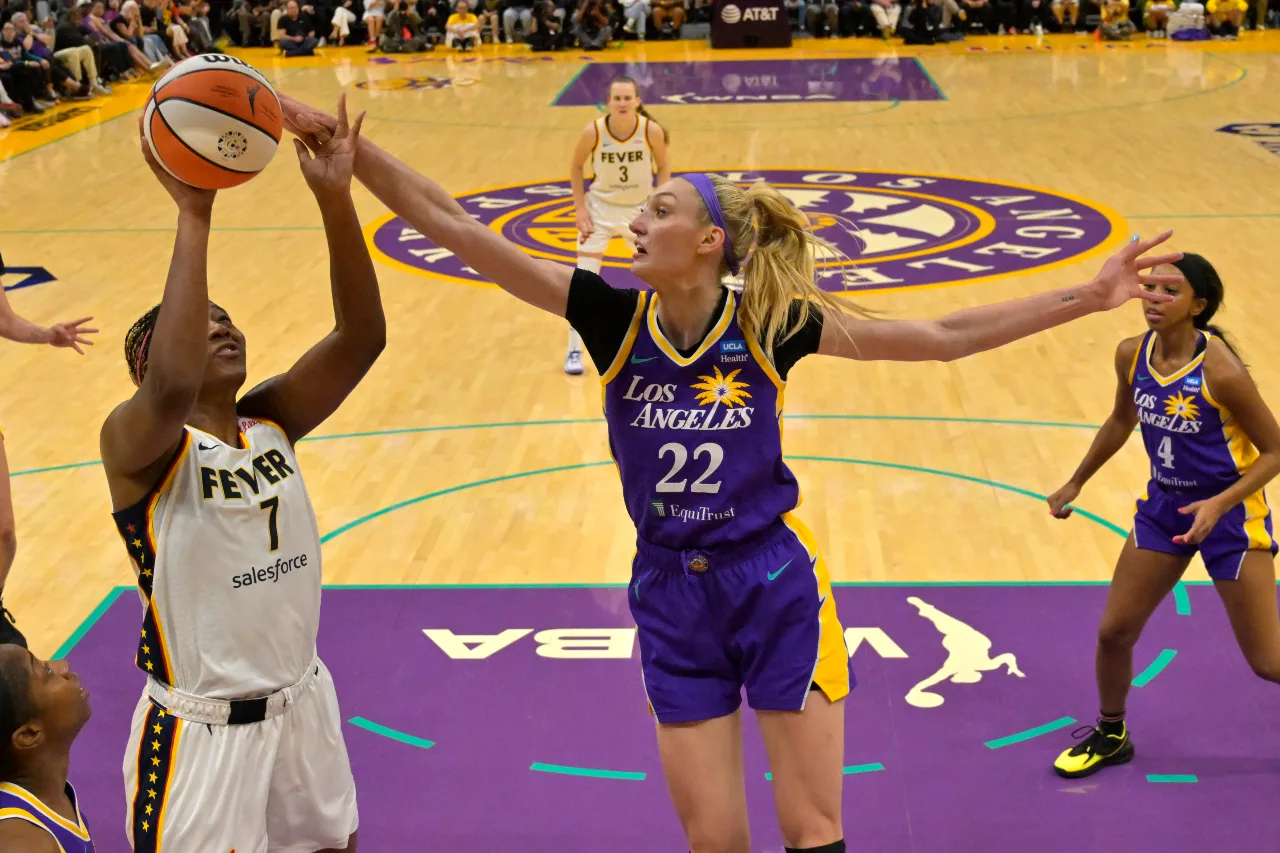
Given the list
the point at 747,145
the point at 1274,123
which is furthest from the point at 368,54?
the point at 1274,123

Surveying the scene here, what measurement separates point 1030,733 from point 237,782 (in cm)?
315

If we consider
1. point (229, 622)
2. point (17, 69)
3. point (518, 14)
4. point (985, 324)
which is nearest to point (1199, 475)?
point (985, 324)

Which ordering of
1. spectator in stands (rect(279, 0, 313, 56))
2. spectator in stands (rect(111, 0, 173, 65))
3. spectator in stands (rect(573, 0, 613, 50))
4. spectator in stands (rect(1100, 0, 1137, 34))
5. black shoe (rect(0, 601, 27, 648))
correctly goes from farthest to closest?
1. spectator in stands (rect(573, 0, 613, 50))
2. spectator in stands (rect(279, 0, 313, 56))
3. spectator in stands (rect(1100, 0, 1137, 34))
4. spectator in stands (rect(111, 0, 173, 65))
5. black shoe (rect(0, 601, 27, 648))

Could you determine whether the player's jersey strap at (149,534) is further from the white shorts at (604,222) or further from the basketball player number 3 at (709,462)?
the white shorts at (604,222)

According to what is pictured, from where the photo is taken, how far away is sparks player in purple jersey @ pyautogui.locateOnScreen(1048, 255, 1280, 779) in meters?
4.89

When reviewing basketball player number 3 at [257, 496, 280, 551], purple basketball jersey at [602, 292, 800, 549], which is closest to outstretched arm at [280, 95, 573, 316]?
purple basketball jersey at [602, 292, 800, 549]

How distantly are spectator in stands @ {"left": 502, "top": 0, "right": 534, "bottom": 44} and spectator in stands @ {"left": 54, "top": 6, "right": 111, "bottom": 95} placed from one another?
28.0 feet

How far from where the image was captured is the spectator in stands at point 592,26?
93.2 feet

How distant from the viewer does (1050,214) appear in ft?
46.5

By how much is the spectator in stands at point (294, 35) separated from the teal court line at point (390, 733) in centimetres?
2441

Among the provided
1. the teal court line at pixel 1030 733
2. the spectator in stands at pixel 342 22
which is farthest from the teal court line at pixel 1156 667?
the spectator in stands at pixel 342 22

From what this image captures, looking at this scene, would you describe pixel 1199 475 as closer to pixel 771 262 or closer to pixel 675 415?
pixel 771 262

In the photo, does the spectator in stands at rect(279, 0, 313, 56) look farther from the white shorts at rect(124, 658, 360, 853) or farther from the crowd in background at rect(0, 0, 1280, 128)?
the white shorts at rect(124, 658, 360, 853)

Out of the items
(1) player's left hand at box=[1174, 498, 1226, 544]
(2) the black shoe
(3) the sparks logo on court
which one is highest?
(1) player's left hand at box=[1174, 498, 1226, 544]
